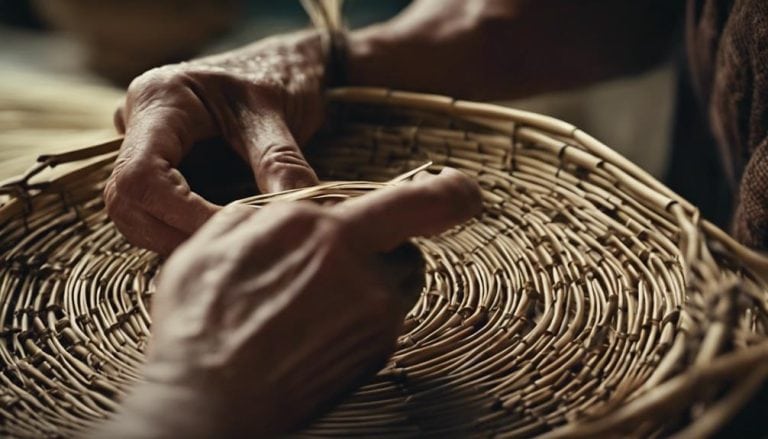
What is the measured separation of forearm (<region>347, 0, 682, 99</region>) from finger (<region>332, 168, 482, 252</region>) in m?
0.46

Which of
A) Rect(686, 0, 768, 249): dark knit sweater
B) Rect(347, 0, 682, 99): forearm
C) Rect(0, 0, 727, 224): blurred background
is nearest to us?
Rect(686, 0, 768, 249): dark knit sweater

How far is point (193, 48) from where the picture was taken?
5.01 feet

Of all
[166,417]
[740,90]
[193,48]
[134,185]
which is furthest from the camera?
[193,48]

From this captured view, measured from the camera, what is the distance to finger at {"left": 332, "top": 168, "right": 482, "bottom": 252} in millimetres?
455

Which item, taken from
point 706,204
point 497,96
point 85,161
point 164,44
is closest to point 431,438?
point 85,161

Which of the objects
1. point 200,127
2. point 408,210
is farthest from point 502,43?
point 408,210

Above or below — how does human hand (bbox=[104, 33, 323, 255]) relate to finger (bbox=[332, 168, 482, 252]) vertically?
above

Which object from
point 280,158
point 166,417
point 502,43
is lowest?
point 166,417

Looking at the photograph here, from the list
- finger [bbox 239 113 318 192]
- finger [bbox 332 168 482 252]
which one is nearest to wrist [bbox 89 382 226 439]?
finger [bbox 332 168 482 252]

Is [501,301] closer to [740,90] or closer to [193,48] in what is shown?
[740,90]

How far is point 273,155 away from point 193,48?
979 mm

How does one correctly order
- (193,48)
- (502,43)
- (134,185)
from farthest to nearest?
(193,48) → (502,43) → (134,185)

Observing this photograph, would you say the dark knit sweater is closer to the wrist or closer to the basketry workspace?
the basketry workspace

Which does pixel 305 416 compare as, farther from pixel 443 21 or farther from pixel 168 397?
pixel 443 21
